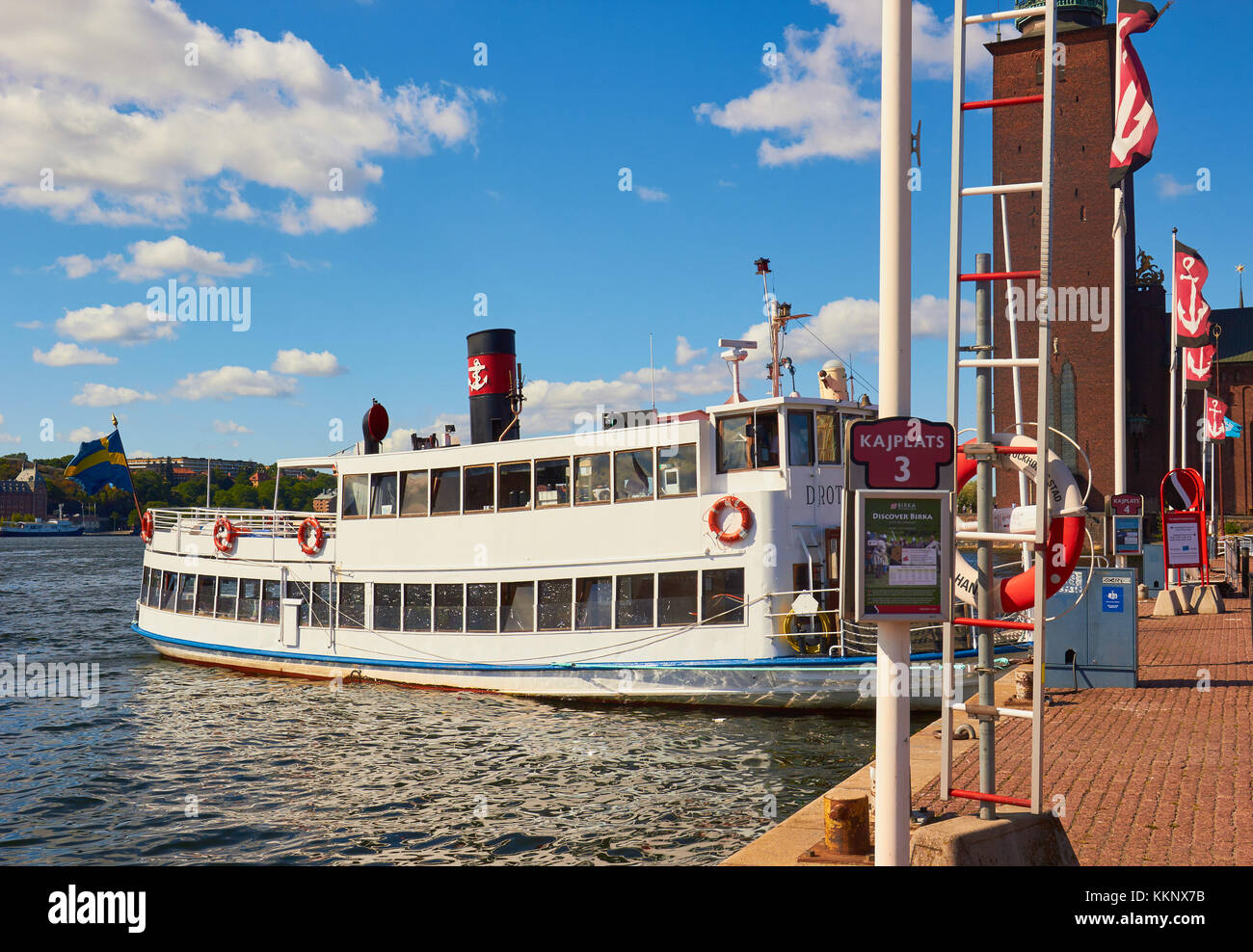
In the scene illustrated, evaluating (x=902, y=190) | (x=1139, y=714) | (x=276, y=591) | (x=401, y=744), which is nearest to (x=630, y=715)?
(x=401, y=744)

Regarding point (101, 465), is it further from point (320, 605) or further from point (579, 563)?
point (579, 563)

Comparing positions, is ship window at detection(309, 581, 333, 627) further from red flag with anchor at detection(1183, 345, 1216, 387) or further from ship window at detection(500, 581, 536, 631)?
red flag with anchor at detection(1183, 345, 1216, 387)

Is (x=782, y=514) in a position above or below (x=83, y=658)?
above

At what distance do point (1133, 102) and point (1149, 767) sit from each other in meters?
19.2

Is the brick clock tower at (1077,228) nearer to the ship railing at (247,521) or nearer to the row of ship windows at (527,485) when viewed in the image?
the row of ship windows at (527,485)

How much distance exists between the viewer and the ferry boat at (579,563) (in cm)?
1777

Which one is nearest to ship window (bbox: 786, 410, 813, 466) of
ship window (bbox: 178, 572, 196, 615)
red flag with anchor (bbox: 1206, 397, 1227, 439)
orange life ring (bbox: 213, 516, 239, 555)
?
orange life ring (bbox: 213, 516, 239, 555)

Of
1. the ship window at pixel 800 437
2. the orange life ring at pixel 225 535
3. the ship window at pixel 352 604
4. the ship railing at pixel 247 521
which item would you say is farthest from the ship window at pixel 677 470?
the orange life ring at pixel 225 535

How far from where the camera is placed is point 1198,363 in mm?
30672

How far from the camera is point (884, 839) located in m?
6.14

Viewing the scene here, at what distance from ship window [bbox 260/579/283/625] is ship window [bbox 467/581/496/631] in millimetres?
6057

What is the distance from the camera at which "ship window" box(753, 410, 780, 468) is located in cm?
1816
